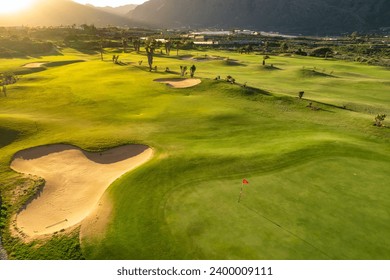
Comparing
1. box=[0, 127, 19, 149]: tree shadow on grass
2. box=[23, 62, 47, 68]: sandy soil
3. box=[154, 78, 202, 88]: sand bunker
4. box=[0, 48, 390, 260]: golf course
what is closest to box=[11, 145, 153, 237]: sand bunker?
box=[0, 48, 390, 260]: golf course

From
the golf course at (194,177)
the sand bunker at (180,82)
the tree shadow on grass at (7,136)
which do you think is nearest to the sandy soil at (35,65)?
the golf course at (194,177)

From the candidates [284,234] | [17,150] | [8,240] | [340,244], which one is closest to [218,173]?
[284,234]

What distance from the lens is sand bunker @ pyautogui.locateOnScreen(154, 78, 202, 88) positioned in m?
70.6

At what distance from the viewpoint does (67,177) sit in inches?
1280

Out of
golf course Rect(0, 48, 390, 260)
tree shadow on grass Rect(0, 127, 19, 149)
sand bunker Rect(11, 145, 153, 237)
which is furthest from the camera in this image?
tree shadow on grass Rect(0, 127, 19, 149)

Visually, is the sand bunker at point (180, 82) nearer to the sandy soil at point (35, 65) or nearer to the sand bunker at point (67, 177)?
the sand bunker at point (67, 177)

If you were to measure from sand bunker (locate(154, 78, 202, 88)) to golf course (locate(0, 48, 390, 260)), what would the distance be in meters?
8.96

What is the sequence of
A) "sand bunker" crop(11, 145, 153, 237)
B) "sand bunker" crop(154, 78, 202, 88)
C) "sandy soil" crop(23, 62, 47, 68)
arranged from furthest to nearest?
"sandy soil" crop(23, 62, 47, 68)
"sand bunker" crop(154, 78, 202, 88)
"sand bunker" crop(11, 145, 153, 237)

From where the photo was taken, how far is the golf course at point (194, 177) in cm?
2116

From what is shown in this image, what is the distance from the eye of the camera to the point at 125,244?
70.1 ft

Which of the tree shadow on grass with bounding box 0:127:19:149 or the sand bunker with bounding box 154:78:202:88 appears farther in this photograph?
the sand bunker with bounding box 154:78:202:88

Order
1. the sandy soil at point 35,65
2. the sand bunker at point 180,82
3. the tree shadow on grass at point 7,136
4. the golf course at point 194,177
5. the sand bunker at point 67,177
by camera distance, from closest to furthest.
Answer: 1. the golf course at point 194,177
2. the sand bunker at point 67,177
3. the tree shadow on grass at point 7,136
4. the sand bunker at point 180,82
5. the sandy soil at point 35,65

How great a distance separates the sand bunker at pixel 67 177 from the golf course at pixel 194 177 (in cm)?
15

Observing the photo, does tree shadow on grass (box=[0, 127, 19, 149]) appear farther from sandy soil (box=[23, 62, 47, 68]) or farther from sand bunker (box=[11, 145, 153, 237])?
sandy soil (box=[23, 62, 47, 68])
